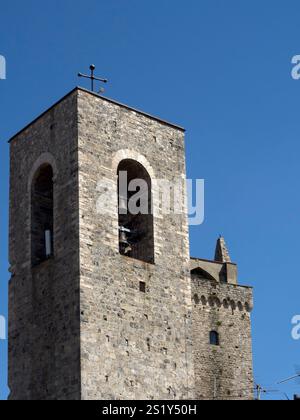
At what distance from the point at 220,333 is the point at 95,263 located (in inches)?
510

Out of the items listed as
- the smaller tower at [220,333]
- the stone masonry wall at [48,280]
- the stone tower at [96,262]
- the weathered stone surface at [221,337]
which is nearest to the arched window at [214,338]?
the smaller tower at [220,333]

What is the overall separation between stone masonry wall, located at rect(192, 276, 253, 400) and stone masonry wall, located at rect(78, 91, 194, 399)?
8.58 meters

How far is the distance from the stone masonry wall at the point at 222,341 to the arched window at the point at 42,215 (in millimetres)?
10136

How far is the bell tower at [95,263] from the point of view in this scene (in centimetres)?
3666

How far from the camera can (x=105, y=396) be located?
118ft

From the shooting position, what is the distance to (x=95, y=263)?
122 feet

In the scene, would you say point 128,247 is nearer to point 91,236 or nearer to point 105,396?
point 91,236

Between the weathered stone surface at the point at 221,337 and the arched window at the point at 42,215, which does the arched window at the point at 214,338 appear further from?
the arched window at the point at 42,215

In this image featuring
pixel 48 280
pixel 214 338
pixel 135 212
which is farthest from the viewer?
pixel 214 338

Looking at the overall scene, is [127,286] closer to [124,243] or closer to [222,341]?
[124,243]

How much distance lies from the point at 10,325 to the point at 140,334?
423 centimetres

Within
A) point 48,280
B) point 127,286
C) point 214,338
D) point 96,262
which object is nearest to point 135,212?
point 127,286
